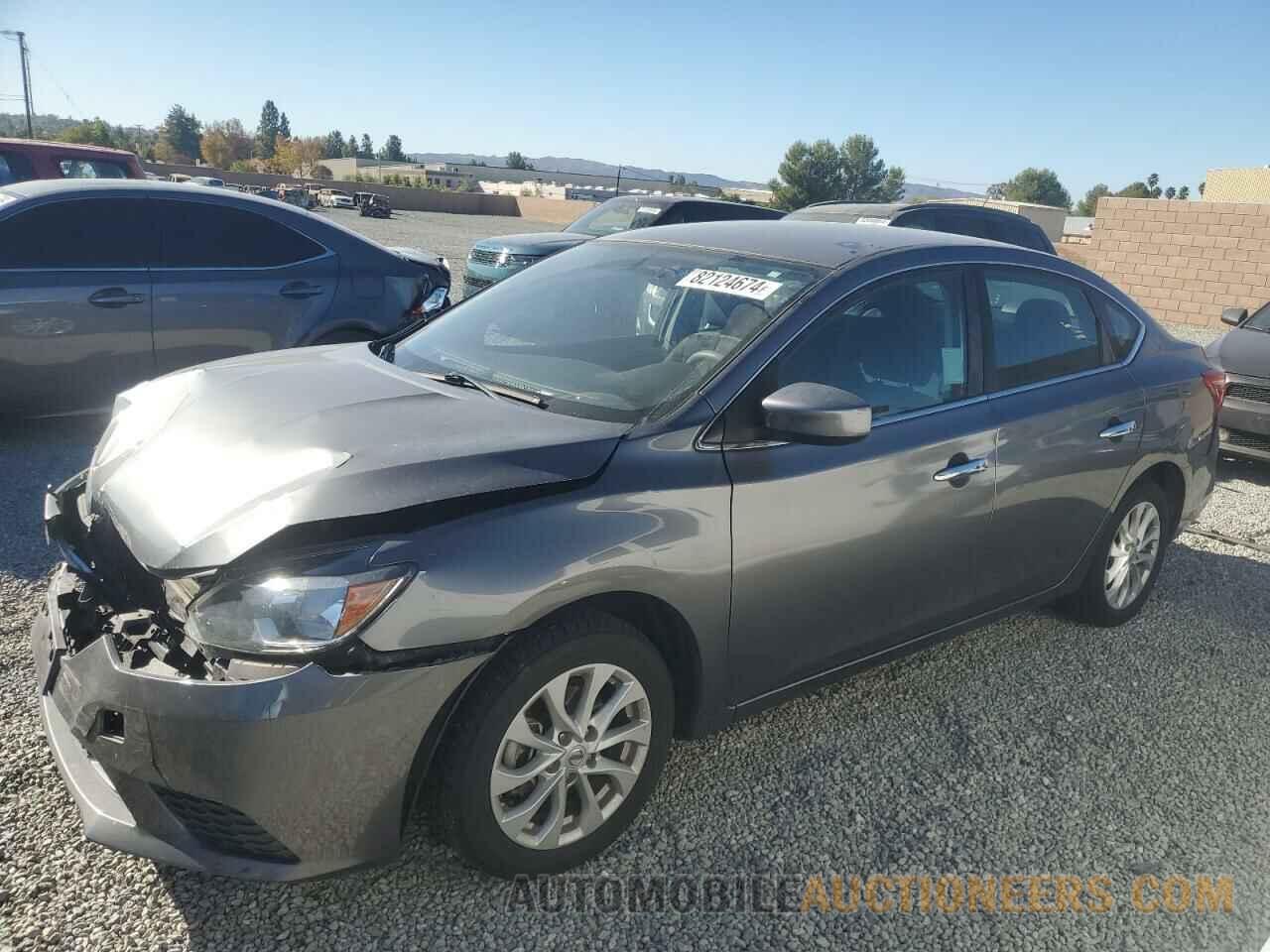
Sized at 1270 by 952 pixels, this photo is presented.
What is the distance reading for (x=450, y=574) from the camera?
2.24 meters

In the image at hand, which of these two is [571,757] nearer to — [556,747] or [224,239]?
[556,747]

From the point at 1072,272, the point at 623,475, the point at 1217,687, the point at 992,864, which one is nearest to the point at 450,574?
the point at 623,475

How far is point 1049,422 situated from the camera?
3.67 meters

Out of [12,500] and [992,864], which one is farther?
[12,500]

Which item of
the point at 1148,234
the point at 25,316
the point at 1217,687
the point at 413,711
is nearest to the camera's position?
the point at 413,711

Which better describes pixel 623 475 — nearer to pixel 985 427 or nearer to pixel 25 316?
pixel 985 427

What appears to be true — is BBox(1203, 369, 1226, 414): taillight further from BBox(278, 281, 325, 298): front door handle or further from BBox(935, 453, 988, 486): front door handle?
BBox(278, 281, 325, 298): front door handle

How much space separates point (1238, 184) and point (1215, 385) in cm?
4711

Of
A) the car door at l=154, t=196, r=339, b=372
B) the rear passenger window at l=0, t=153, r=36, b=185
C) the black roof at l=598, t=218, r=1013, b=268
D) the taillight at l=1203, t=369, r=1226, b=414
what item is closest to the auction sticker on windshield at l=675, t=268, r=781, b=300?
the black roof at l=598, t=218, r=1013, b=268

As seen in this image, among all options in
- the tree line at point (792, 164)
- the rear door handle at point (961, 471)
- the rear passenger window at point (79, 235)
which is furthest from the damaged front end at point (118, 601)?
the tree line at point (792, 164)

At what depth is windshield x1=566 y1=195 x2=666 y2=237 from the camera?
12641mm

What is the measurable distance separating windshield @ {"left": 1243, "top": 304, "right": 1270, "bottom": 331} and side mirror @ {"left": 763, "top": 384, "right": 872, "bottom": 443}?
711 cm

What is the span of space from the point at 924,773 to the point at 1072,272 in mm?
2182

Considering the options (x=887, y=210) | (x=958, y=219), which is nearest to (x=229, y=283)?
(x=887, y=210)
